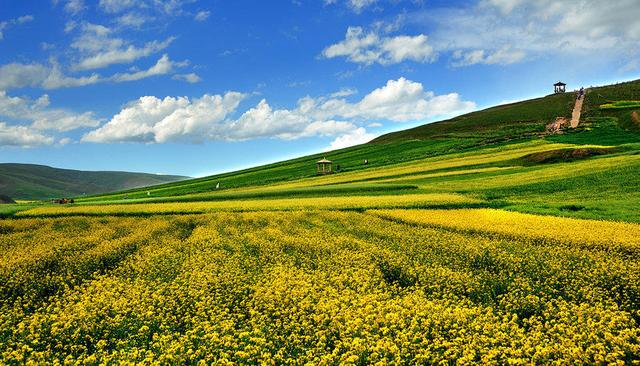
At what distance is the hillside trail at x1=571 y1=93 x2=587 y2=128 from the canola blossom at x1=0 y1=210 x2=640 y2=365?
239ft

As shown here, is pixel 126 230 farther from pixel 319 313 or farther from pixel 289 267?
pixel 319 313

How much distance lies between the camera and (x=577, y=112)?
93938 millimetres

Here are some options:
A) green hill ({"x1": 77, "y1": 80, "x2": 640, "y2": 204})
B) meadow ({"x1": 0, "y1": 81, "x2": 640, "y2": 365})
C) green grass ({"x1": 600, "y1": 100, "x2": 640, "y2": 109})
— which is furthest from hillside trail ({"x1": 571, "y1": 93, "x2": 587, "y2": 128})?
meadow ({"x1": 0, "y1": 81, "x2": 640, "y2": 365})

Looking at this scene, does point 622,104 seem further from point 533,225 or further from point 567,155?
point 533,225

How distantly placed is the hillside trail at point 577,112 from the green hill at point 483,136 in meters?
1.32

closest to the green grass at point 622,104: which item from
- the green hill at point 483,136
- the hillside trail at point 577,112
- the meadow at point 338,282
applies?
the green hill at point 483,136

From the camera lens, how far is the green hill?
7138cm

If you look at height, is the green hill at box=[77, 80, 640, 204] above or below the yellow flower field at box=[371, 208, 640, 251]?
above

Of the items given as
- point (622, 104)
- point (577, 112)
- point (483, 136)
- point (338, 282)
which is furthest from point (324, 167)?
point (622, 104)

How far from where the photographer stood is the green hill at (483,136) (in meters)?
71.4

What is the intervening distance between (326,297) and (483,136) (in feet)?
272

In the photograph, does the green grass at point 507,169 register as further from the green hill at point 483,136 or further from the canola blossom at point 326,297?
the canola blossom at point 326,297

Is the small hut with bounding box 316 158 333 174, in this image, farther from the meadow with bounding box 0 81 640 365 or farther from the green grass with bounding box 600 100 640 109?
the green grass with bounding box 600 100 640 109

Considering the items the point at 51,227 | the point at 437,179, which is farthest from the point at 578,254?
the point at 437,179
